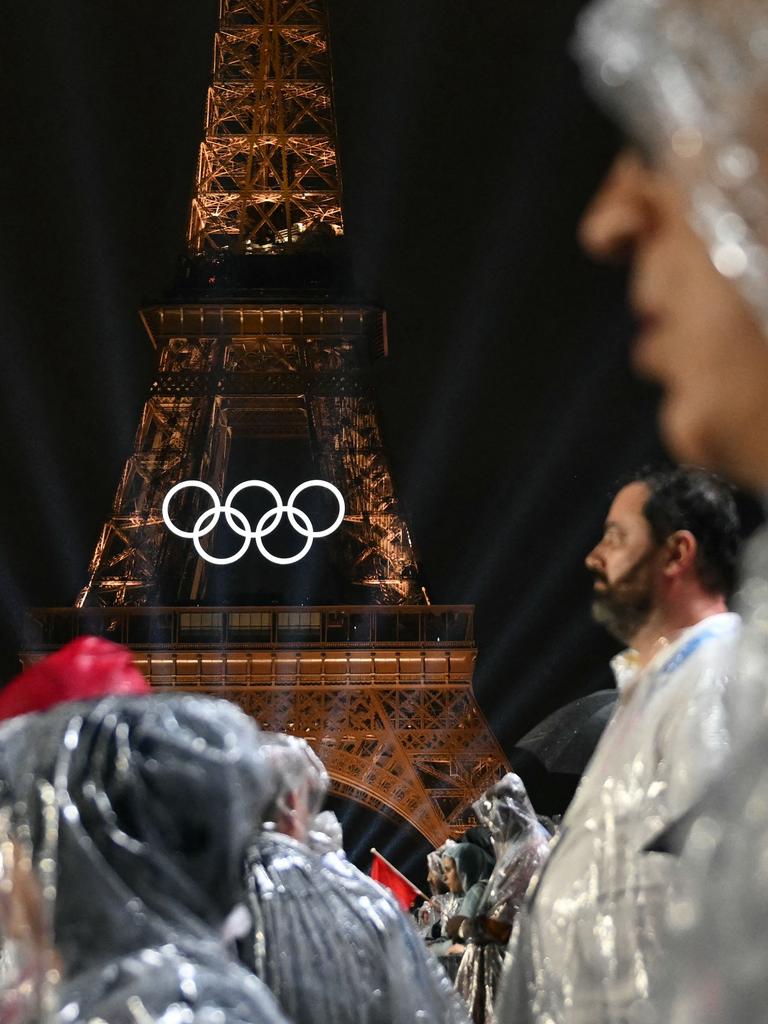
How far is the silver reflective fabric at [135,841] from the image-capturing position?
1690mm

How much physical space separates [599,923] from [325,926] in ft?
2.70

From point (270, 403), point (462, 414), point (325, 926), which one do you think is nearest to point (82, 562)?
point (270, 403)

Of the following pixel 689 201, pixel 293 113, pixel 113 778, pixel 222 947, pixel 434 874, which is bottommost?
pixel 434 874

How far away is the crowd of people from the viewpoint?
92cm

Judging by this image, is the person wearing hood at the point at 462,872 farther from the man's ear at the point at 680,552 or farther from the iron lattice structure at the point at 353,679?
the iron lattice structure at the point at 353,679

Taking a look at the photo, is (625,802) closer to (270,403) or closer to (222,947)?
(222,947)

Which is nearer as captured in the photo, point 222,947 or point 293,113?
point 222,947

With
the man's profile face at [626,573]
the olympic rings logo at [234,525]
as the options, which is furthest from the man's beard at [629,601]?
the olympic rings logo at [234,525]

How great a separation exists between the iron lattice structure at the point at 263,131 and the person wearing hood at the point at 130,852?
1040 inches

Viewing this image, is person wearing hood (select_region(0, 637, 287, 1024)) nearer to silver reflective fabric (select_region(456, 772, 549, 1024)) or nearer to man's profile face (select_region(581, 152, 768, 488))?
man's profile face (select_region(581, 152, 768, 488))

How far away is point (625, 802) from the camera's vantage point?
261cm

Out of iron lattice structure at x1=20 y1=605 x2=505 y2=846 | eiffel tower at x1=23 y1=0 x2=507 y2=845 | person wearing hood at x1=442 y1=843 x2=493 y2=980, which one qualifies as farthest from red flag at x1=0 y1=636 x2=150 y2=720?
eiffel tower at x1=23 y1=0 x2=507 y2=845

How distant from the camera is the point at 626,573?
2.93 meters

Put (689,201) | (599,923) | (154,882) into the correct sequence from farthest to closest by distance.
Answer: (599,923), (154,882), (689,201)
